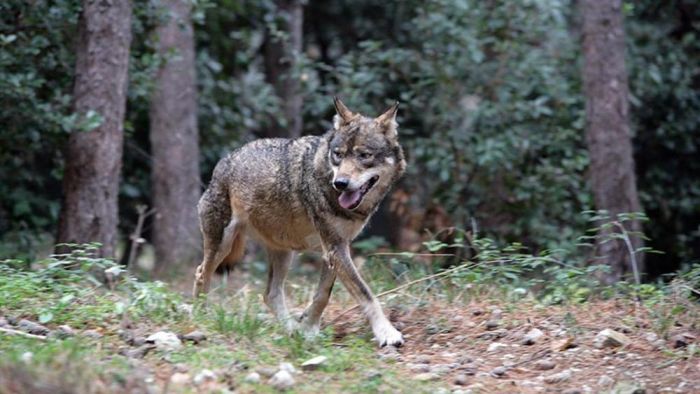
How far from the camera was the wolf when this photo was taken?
7.46 meters

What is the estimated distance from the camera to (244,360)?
5934mm

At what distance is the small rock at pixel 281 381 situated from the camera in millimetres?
5590

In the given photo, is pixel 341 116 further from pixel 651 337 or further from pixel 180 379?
pixel 180 379

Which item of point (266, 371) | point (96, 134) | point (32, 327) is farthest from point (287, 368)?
point (96, 134)

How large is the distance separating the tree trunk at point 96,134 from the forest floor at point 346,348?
2458 millimetres

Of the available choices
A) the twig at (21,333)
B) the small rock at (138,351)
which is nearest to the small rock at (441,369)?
the small rock at (138,351)

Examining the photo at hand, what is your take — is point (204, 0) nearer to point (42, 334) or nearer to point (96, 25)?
point (96, 25)

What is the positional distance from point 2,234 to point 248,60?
211 inches

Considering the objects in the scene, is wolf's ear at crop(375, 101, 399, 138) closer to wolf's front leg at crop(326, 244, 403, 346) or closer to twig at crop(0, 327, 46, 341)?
wolf's front leg at crop(326, 244, 403, 346)

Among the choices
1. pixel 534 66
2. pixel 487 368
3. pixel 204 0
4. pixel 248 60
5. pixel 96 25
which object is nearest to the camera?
pixel 487 368

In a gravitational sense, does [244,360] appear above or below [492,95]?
below

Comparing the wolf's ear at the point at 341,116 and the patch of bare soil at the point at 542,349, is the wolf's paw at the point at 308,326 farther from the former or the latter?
the wolf's ear at the point at 341,116

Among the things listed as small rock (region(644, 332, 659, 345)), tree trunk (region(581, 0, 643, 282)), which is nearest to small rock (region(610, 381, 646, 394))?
small rock (region(644, 332, 659, 345))

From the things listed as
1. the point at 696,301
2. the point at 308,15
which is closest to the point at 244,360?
the point at 696,301
